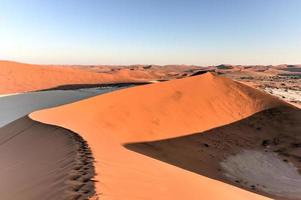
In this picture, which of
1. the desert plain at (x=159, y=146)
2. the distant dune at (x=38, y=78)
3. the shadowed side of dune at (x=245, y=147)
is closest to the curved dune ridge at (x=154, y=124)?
the desert plain at (x=159, y=146)

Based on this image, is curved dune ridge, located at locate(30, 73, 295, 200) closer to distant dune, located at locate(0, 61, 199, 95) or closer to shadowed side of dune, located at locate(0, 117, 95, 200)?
shadowed side of dune, located at locate(0, 117, 95, 200)

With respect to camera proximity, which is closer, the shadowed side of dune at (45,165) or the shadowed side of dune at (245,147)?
the shadowed side of dune at (45,165)

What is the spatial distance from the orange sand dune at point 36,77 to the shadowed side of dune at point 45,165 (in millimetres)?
32177

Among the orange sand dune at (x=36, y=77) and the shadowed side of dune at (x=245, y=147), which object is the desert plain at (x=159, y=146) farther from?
the orange sand dune at (x=36, y=77)

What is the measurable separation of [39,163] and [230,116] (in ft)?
45.5

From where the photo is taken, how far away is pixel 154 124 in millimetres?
15930

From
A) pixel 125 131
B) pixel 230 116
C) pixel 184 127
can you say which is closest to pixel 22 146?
pixel 125 131

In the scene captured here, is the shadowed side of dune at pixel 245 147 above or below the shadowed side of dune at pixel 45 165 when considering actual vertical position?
below

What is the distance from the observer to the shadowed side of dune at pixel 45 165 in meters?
5.71

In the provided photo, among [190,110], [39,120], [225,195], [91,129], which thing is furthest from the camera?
[190,110]

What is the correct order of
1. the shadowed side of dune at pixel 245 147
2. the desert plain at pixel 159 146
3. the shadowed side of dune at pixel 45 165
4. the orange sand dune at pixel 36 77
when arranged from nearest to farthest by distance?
the shadowed side of dune at pixel 45 165
the desert plain at pixel 159 146
the shadowed side of dune at pixel 245 147
the orange sand dune at pixel 36 77

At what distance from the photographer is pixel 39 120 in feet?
45.2

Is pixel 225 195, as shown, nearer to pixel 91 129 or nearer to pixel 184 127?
pixel 91 129

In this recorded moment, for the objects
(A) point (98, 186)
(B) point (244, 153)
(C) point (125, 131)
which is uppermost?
(A) point (98, 186)
